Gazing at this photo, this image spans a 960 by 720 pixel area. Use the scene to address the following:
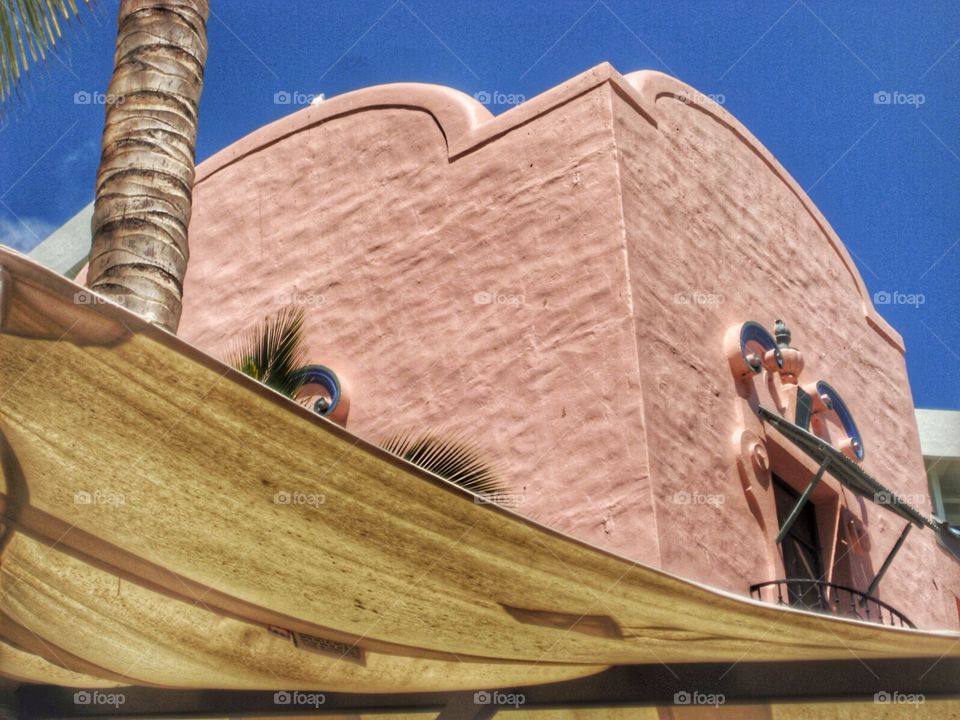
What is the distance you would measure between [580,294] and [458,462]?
1649 mm

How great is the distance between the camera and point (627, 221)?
909 centimetres

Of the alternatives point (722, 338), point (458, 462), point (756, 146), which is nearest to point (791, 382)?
point (722, 338)

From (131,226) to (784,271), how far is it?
6358 mm

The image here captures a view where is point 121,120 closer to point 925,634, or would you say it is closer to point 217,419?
point 217,419

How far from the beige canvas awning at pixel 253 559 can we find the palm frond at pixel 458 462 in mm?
2240

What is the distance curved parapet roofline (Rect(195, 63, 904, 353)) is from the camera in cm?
996

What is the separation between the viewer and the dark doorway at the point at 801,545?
29.9 feet

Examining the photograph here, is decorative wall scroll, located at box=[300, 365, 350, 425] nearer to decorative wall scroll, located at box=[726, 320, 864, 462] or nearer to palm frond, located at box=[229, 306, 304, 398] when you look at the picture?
palm frond, located at box=[229, 306, 304, 398]

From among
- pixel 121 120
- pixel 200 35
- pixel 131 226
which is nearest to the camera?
pixel 131 226

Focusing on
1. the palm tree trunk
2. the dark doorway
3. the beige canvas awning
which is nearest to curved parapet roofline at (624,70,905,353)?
the dark doorway

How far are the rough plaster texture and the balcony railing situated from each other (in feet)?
0.52

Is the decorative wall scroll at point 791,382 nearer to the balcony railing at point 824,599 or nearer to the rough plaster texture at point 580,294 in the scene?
the rough plaster texture at point 580,294

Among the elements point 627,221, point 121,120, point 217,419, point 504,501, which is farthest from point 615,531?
point 217,419

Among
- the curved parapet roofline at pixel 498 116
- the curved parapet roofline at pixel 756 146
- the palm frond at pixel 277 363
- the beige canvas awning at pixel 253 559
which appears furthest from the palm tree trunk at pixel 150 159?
the curved parapet roofline at pixel 756 146
